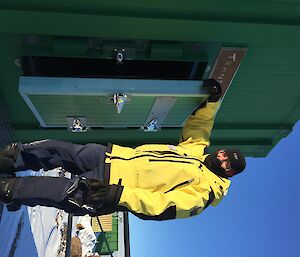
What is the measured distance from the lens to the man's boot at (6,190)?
2.35 m

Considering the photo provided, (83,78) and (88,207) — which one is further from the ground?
(83,78)

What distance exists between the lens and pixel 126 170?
2654 mm

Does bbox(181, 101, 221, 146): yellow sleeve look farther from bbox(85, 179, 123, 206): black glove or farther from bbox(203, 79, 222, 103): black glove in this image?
bbox(85, 179, 123, 206): black glove

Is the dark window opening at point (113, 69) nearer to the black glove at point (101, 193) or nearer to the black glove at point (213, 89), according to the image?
the black glove at point (213, 89)

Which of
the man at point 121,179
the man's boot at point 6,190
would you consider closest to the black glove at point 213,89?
the man at point 121,179

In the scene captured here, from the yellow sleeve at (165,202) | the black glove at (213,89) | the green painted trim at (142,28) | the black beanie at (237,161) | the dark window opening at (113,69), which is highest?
the dark window opening at (113,69)

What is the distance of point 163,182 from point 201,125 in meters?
0.83

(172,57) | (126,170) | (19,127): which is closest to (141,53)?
(172,57)

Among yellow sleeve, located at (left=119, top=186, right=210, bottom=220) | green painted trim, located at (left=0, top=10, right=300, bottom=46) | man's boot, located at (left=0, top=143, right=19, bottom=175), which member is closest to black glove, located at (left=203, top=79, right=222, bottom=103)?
green painted trim, located at (left=0, top=10, right=300, bottom=46)

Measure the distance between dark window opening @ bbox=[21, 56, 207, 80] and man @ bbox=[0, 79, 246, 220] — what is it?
31.1 inches

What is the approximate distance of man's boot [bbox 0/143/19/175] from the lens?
253cm

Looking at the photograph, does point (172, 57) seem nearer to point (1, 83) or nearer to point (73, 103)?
point (73, 103)

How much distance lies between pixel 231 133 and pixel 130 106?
4.83 feet

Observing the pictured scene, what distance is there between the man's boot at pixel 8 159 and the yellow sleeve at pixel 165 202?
0.79m
